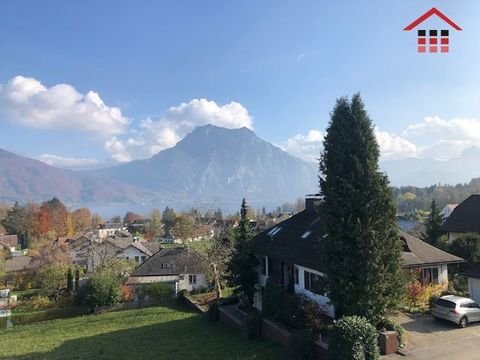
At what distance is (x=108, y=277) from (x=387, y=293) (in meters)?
31.1

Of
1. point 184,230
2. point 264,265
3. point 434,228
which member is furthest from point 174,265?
point 184,230

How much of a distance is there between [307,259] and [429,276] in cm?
756

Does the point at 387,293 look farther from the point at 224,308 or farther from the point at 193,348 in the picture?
the point at 224,308

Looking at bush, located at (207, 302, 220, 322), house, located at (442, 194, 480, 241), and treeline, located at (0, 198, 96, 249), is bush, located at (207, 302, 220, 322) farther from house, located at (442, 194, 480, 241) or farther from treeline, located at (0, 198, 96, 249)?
treeline, located at (0, 198, 96, 249)

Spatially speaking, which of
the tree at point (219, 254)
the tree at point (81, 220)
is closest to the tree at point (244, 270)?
the tree at point (219, 254)

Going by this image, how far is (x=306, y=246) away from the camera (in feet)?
81.6

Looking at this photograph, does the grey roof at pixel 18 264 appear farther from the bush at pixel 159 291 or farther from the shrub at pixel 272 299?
the shrub at pixel 272 299

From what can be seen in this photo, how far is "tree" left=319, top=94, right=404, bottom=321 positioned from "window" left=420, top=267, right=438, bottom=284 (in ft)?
23.1

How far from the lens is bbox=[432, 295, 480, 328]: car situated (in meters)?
19.4

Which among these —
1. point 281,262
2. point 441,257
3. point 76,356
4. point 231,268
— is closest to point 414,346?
point 441,257

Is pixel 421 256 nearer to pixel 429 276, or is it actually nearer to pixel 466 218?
pixel 429 276

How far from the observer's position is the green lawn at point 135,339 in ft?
70.3

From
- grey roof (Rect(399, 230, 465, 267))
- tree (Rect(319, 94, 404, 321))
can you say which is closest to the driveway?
tree (Rect(319, 94, 404, 321))

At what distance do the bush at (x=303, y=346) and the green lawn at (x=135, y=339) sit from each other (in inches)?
40.9
